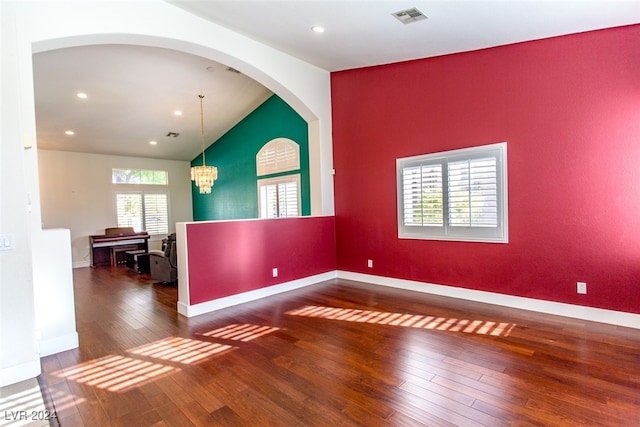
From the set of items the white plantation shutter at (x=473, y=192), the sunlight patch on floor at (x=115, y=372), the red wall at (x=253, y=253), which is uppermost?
the white plantation shutter at (x=473, y=192)

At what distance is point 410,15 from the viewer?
11.3ft

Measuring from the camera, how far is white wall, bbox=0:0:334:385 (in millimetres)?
2475

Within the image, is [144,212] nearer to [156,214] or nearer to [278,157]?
[156,214]

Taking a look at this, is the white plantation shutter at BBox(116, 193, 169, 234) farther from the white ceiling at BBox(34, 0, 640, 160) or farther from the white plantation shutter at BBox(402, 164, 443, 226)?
the white plantation shutter at BBox(402, 164, 443, 226)

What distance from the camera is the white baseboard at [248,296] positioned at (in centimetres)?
402

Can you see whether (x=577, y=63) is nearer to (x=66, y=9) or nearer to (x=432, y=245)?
(x=432, y=245)

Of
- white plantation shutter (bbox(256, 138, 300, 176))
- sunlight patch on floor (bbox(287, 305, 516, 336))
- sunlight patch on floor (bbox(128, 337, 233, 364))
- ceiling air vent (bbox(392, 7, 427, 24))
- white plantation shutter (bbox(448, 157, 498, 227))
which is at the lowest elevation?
sunlight patch on floor (bbox(287, 305, 516, 336))

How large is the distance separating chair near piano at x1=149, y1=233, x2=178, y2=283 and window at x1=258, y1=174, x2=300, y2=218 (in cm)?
238

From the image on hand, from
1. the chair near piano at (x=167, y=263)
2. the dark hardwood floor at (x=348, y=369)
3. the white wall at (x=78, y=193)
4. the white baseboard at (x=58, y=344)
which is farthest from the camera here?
the white wall at (x=78, y=193)

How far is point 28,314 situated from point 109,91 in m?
4.84

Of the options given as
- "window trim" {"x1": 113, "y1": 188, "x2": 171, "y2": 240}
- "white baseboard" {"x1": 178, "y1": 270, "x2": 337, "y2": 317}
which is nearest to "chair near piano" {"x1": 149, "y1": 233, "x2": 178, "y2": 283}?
"white baseboard" {"x1": 178, "y1": 270, "x2": 337, "y2": 317}

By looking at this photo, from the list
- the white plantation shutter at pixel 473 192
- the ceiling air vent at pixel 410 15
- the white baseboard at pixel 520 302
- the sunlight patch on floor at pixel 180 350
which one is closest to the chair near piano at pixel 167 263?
the sunlight patch on floor at pixel 180 350

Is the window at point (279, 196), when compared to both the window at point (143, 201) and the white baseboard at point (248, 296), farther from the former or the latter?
the window at point (143, 201)

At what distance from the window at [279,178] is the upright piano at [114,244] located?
359 cm
